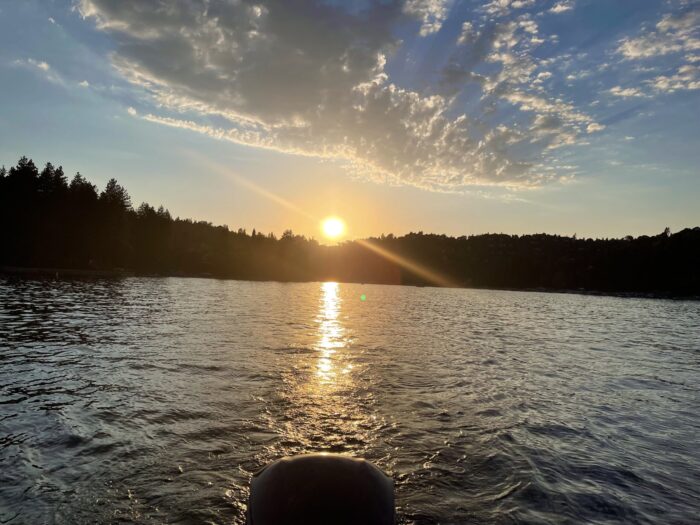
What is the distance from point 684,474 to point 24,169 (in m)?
149

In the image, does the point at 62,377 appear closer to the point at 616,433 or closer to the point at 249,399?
the point at 249,399

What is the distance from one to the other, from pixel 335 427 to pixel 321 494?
7755mm

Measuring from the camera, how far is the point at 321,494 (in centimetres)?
561

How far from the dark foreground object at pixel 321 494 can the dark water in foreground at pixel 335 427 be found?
2.59 meters

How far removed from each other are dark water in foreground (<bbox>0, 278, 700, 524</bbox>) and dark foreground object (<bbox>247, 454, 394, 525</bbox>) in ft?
8.49

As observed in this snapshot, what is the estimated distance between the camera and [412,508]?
8383mm

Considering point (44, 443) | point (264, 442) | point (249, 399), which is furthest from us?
point (249, 399)

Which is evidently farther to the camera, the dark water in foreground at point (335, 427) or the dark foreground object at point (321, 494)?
the dark water in foreground at point (335, 427)

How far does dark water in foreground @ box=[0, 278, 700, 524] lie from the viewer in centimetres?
859

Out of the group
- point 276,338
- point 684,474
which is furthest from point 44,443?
point 276,338

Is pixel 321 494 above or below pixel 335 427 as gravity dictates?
above

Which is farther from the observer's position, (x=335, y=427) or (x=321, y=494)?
(x=335, y=427)

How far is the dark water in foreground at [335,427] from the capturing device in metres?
8.59

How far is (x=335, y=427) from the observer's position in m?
13.0
